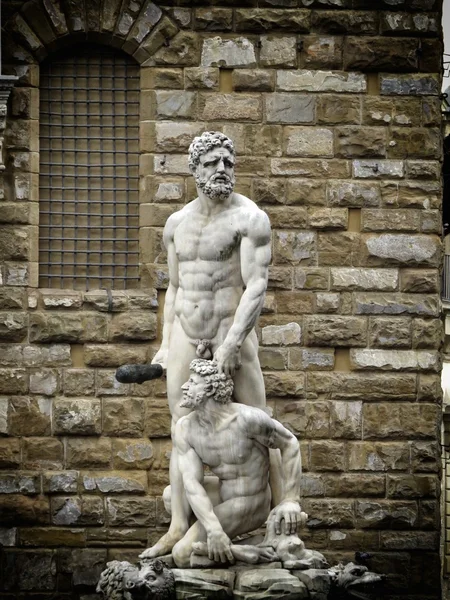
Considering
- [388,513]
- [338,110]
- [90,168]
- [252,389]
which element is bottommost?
[388,513]

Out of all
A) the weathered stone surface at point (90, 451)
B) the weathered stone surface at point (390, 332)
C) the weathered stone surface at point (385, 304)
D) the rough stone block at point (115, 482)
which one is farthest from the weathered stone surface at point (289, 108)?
the rough stone block at point (115, 482)

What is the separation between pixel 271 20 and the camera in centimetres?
2030

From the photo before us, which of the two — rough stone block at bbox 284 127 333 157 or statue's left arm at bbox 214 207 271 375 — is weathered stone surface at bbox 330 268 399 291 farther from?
statue's left arm at bbox 214 207 271 375

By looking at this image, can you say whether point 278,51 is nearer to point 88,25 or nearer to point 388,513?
point 88,25

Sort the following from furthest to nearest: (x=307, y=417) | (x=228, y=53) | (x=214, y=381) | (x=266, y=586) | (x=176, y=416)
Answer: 1. (x=228, y=53)
2. (x=307, y=417)
3. (x=176, y=416)
4. (x=214, y=381)
5. (x=266, y=586)

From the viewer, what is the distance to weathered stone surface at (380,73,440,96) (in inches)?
803

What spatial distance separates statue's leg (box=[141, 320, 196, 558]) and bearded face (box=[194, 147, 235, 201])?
1053mm

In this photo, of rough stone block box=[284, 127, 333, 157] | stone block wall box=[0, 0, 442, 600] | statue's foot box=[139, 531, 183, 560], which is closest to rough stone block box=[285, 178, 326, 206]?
stone block wall box=[0, 0, 442, 600]

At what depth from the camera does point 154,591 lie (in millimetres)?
16016

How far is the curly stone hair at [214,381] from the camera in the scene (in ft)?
53.3

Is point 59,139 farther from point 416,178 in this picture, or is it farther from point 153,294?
point 416,178

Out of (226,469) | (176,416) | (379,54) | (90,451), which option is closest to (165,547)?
(226,469)

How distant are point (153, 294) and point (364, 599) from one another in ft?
15.3

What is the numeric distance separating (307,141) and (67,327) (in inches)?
107
